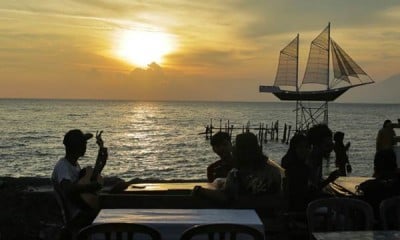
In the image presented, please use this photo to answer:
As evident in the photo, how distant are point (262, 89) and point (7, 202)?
45.9 meters

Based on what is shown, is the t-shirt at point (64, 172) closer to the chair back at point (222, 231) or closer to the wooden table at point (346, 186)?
the chair back at point (222, 231)

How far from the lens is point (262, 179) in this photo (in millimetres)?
5230

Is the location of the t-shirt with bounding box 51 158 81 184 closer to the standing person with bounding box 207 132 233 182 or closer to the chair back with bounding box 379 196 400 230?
the standing person with bounding box 207 132 233 182

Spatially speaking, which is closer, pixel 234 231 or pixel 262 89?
pixel 234 231

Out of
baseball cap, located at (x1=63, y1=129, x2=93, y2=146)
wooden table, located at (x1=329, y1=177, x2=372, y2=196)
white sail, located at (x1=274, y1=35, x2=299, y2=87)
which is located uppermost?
white sail, located at (x1=274, y1=35, x2=299, y2=87)

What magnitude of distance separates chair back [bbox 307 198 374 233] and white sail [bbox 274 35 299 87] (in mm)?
61523

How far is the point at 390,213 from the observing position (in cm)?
490

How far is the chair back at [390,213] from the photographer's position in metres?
4.77

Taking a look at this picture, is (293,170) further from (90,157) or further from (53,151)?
(53,151)

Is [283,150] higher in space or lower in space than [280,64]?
lower

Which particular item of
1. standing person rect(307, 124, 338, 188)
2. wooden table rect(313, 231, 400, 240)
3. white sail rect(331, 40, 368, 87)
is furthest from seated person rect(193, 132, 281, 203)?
white sail rect(331, 40, 368, 87)

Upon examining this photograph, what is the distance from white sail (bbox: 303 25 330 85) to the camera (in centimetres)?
6109

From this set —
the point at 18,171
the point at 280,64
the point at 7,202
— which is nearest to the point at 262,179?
the point at 7,202

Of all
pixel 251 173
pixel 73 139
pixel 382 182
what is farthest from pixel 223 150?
pixel 73 139
